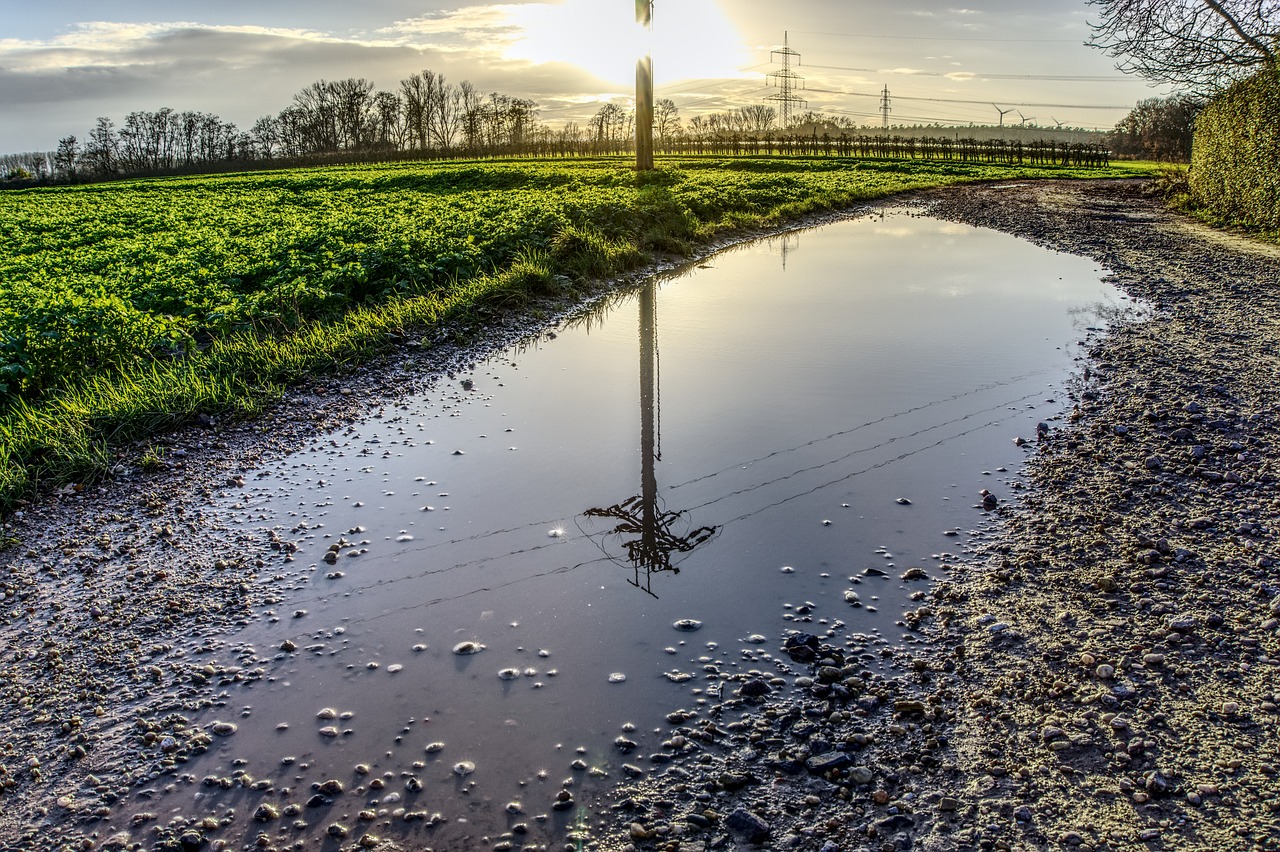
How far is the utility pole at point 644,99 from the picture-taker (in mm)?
29641

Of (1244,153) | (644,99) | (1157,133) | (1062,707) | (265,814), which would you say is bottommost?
(265,814)

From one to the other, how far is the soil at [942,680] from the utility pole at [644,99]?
88.7 feet

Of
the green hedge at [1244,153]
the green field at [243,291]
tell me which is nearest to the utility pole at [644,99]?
the green field at [243,291]

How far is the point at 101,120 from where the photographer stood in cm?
12162

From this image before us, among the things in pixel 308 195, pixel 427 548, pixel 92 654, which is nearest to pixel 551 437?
pixel 427 548

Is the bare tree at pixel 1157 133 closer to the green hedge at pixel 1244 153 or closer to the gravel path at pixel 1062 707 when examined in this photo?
the green hedge at pixel 1244 153

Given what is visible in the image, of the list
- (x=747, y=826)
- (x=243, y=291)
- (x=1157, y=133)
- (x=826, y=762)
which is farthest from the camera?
(x=1157, y=133)

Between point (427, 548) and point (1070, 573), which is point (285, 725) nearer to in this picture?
point (427, 548)

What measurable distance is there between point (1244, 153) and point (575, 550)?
2141 cm

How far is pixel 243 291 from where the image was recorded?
11.3 m

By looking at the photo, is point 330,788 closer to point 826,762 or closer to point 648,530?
point 826,762

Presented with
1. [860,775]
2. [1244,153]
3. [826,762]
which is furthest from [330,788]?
[1244,153]

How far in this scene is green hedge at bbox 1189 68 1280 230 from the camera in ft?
56.0

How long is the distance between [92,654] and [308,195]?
3479cm
